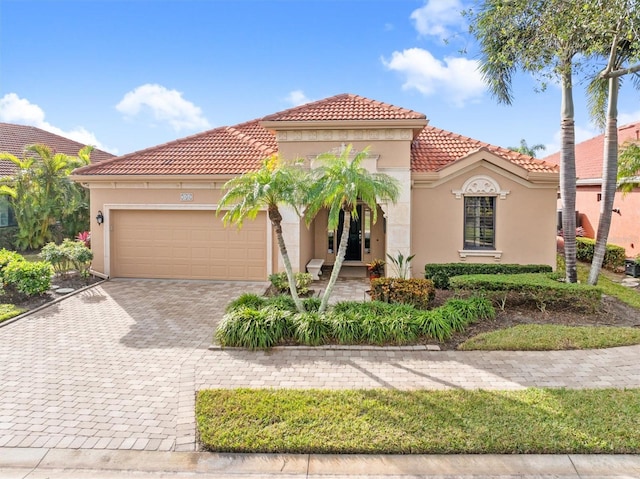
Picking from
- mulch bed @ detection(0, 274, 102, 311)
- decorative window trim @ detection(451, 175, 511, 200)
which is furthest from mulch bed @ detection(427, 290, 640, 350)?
mulch bed @ detection(0, 274, 102, 311)

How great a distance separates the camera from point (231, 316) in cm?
847

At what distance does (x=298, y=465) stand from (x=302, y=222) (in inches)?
386

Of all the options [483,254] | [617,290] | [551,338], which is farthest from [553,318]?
[617,290]

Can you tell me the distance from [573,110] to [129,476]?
12958mm

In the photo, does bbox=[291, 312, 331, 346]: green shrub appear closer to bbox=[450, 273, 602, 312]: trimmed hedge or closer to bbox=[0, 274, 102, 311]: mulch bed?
bbox=[450, 273, 602, 312]: trimmed hedge

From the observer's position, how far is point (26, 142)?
24.3 m

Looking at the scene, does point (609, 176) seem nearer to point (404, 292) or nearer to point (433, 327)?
point (404, 292)

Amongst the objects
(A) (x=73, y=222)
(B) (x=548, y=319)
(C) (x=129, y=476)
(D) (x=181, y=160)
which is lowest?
(C) (x=129, y=476)

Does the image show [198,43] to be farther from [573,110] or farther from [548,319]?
[548,319]

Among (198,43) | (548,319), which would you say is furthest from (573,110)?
(198,43)

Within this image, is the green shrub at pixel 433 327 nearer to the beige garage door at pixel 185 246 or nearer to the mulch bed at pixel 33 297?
the beige garage door at pixel 185 246

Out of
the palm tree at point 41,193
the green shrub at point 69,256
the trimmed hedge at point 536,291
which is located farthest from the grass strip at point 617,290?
the palm tree at point 41,193

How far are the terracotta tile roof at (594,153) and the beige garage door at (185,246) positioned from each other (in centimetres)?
1655

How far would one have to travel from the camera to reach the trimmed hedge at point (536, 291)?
9.96m
